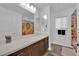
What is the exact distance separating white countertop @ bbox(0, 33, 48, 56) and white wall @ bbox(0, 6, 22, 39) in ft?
0.42

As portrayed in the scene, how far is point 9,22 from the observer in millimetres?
1397

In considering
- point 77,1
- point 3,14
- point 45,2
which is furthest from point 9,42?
point 77,1

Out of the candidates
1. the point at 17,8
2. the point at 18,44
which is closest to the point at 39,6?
the point at 17,8

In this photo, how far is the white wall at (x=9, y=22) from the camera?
1.36 metres

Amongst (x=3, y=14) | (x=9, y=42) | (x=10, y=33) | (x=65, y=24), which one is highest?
(x=3, y=14)

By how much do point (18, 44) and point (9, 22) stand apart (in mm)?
332

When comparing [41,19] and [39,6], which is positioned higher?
[39,6]

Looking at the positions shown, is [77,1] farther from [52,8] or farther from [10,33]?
[10,33]

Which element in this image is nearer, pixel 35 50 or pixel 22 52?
pixel 22 52

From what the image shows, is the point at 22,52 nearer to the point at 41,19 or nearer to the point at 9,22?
the point at 9,22

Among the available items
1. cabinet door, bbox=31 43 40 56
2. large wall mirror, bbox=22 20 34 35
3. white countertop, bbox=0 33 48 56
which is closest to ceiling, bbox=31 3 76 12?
large wall mirror, bbox=22 20 34 35

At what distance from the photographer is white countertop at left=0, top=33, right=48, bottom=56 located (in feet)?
4.07

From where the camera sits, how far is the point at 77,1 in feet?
4.90

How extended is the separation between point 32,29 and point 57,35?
40 centimetres
